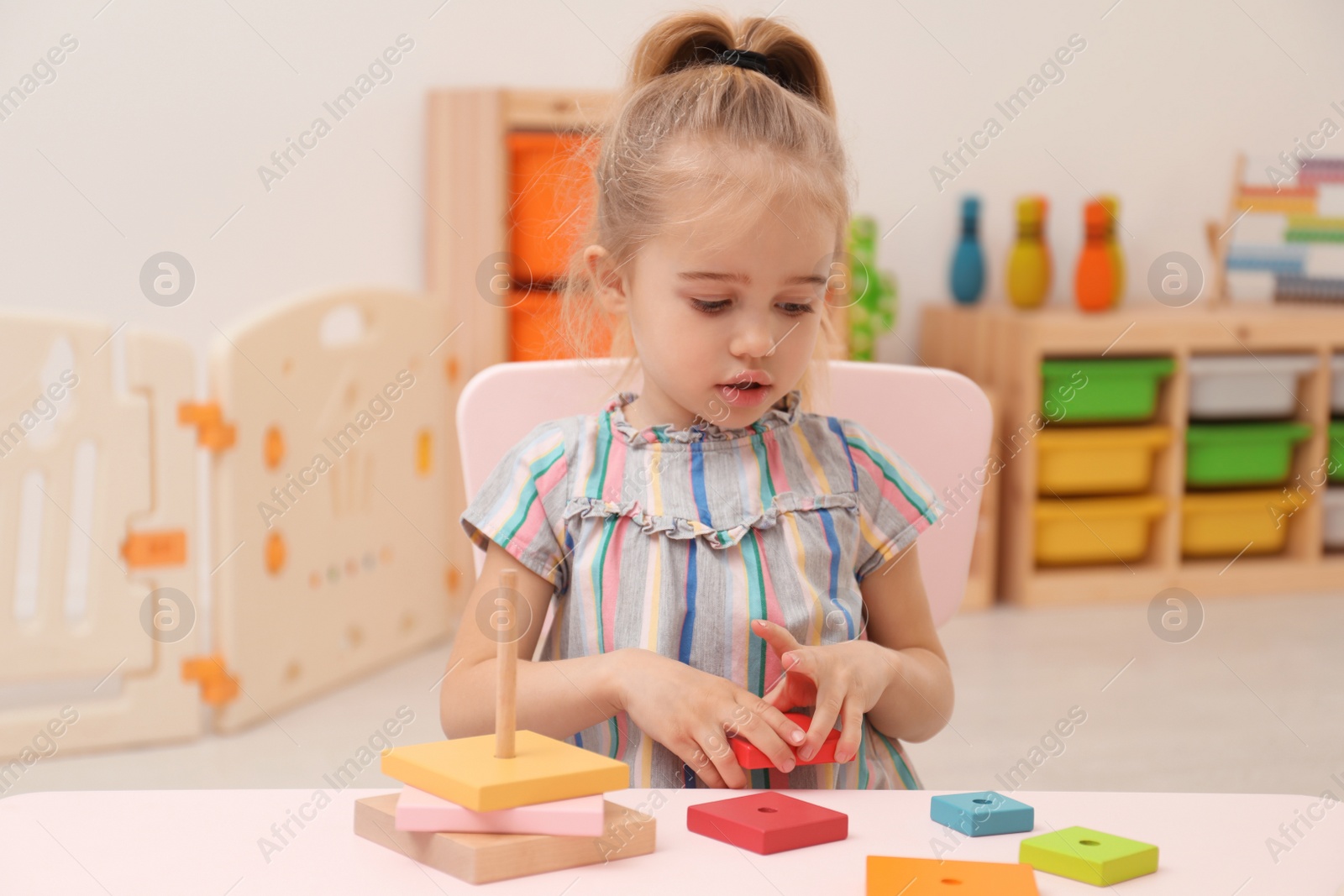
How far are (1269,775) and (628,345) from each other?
4.30ft

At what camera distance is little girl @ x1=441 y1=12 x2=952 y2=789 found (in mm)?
822

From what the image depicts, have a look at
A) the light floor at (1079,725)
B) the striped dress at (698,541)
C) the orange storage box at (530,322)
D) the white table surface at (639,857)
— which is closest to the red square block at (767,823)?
the white table surface at (639,857)

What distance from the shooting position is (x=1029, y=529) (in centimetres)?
276

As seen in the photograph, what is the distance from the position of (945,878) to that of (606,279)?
540 millimetres

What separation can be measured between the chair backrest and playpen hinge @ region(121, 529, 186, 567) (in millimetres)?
1109

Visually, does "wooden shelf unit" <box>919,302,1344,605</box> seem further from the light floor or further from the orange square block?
the orange square block

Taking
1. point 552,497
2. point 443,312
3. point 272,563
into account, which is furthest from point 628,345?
point 443,312

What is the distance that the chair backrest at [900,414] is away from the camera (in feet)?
3.21

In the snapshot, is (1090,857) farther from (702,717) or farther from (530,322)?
(530,322)

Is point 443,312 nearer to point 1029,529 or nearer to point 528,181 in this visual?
point 528,181

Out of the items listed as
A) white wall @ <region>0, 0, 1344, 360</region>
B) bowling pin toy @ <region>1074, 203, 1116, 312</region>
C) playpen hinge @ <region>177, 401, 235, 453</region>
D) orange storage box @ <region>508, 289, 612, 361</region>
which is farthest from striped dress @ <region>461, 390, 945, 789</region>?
bowling pin toy @ <region>1074, 203, 1116, 312</region>

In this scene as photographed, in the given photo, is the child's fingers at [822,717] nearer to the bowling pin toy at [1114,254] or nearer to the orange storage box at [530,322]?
the orange storage box at [530,322]

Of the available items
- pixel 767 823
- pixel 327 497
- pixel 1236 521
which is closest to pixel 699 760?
pixel 767 823

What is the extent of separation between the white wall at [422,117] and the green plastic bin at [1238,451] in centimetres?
48
